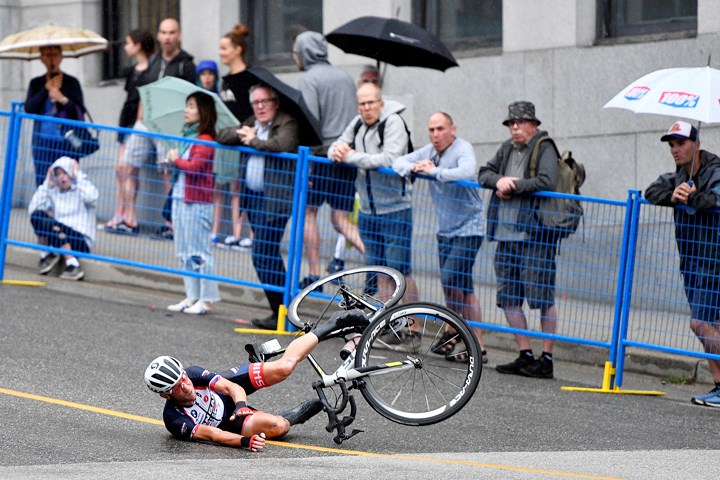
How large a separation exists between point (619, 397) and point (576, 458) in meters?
2.44

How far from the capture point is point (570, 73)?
14305 mm

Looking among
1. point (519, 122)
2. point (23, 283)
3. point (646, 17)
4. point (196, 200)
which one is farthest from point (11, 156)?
point (646, 17)

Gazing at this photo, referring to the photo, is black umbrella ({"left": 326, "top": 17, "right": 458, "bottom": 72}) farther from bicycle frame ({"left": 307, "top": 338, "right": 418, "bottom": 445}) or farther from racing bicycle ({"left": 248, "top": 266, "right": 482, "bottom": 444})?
bicycle frame ({"left": 307, "top": 338, "right": 418, "bottom": 445})

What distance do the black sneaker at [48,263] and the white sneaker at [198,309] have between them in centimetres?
203

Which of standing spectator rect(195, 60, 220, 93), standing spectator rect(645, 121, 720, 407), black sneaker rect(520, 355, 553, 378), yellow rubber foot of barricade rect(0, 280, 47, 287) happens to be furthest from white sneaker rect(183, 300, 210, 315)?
standing spectator rect(645, 121, 720, 407)

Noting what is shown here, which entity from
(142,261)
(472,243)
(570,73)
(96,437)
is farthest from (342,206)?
(96,437)

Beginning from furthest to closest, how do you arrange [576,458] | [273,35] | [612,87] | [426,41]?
[273,35] < [612,87] < [426,41] < [576,458]

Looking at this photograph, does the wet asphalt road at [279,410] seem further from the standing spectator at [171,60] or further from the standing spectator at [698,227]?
the standing spectator at [171,60]

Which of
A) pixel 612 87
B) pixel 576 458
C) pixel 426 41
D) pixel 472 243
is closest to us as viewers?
pixel 576 458

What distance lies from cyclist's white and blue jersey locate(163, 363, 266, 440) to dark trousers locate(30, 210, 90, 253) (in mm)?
5335

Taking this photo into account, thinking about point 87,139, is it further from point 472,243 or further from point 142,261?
point 472,243

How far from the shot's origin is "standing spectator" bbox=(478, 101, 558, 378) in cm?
1119

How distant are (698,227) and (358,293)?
2.94 metres

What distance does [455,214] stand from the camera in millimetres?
11641
